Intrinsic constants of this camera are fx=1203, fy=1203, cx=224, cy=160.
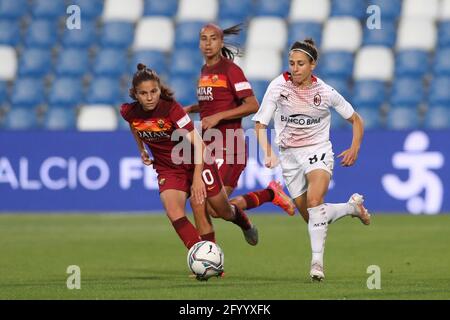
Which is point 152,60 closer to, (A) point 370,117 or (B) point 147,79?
(A) point 370,117

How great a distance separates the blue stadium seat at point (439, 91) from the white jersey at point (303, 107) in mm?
9810

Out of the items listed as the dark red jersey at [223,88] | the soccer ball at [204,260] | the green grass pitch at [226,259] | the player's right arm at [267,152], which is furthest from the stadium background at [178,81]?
the soccer ball at [204,260]

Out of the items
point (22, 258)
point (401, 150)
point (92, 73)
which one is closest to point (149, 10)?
point (92, 73)

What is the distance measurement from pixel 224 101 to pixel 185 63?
31.9ft

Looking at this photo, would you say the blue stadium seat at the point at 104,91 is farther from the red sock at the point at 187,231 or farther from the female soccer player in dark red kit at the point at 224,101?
the red sock at the point at 187,231

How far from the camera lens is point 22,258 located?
12000 mm

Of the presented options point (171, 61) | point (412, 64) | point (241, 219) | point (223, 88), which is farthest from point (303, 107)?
point (171, 61)

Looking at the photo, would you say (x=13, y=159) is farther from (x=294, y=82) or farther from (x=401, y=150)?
(x=294, y=82)

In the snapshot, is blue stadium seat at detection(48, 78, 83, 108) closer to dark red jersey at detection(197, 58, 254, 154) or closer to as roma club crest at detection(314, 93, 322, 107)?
dark red jersey at detection(197, 58, 254, 154)

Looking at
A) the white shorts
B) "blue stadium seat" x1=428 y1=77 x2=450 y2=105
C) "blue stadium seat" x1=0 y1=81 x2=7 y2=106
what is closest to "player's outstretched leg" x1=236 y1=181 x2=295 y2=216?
the white shorts

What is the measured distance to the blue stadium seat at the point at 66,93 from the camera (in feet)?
66.4

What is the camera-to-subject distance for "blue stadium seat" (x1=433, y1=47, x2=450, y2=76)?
19.8m

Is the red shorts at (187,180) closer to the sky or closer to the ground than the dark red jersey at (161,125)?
closer to the ground

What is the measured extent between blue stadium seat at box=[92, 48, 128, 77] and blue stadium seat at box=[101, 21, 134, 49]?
9.4 inches
